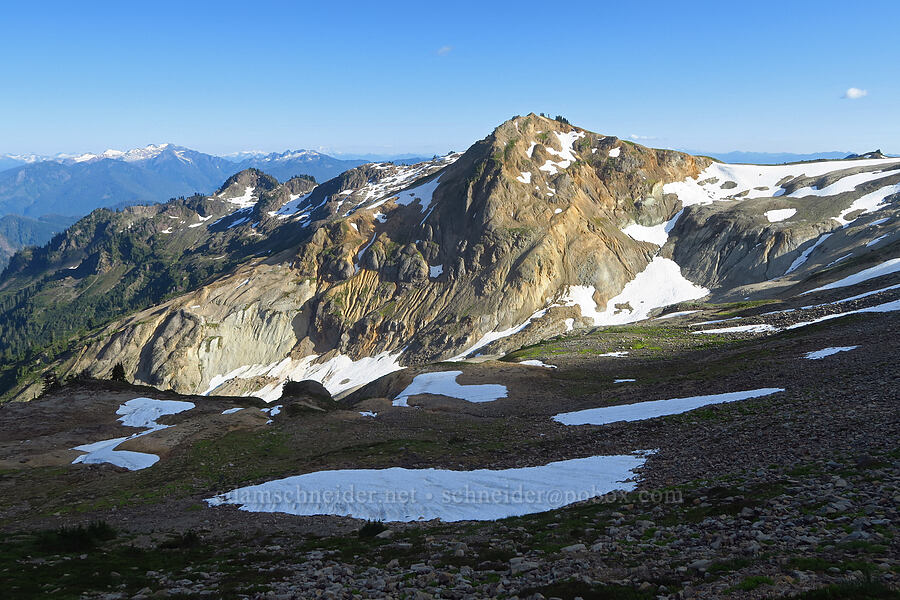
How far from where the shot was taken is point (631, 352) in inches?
2250

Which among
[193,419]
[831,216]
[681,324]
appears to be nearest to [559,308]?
[681,324]

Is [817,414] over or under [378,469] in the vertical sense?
over

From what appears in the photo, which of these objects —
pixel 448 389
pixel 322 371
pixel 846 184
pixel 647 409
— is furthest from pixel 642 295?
pixel 647 409

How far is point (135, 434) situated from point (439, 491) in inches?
1111

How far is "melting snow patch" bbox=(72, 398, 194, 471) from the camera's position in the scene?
29277mm

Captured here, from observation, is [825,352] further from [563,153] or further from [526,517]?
[563,153]

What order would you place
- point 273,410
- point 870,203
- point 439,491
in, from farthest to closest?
1. point 870,203
2. point 273,410
3. point 439,491

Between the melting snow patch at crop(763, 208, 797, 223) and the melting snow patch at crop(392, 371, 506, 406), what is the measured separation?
12100 centimetres

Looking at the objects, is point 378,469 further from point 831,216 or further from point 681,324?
point 831,216

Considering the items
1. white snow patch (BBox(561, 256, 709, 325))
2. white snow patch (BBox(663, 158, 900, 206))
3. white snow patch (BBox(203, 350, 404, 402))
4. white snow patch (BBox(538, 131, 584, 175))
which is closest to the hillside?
white snow patch (BBox(561, 256, 709, 325))

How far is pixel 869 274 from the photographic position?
68812mm

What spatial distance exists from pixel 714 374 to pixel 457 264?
112761 millimetres

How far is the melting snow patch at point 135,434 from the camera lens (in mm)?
29277

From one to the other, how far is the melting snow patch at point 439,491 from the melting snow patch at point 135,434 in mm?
10590
